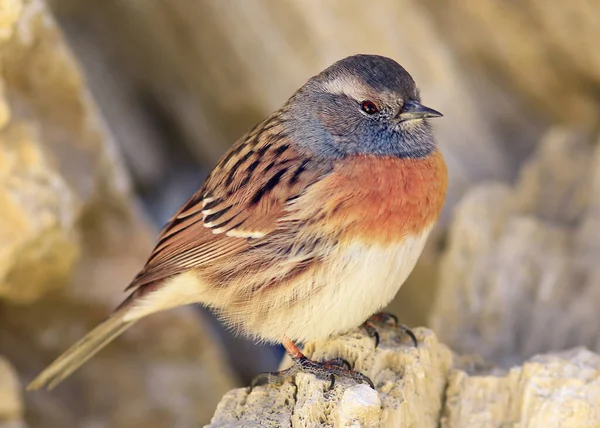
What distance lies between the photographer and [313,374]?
128 inches

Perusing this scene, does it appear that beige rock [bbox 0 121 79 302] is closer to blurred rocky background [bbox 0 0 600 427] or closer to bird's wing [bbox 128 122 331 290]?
blurred rocky background [bbox 0 0 600 427]

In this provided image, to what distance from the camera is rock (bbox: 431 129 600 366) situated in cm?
404

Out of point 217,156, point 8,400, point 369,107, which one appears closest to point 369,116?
point 369,107

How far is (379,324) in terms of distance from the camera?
3.70m

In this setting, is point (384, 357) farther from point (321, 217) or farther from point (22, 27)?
Result: point (22, 27)

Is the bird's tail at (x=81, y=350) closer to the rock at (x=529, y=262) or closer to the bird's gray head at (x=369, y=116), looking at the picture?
the bird's gray head at (x=369, y=116)

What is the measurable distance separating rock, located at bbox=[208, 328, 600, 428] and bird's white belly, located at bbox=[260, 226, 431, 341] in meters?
0.15

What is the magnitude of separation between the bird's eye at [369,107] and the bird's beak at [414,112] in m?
0.12

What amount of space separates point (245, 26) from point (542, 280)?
95.4 inches

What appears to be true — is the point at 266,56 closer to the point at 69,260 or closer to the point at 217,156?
the point at 217,156

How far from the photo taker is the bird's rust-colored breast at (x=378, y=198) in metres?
3.30

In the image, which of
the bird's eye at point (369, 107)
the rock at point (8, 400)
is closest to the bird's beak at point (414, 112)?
the bird's eye at point (369, 107)

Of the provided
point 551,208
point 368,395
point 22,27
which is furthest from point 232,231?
point 551,208

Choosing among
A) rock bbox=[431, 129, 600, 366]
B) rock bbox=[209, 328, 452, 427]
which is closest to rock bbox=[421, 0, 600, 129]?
rock bbox=[431, 129, 600, 366]
